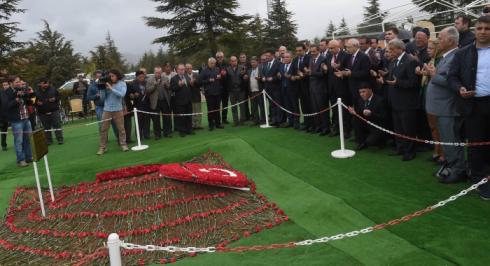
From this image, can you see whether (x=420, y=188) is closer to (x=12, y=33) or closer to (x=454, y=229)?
(x=454, y=229)

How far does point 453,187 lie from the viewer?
5926 mm

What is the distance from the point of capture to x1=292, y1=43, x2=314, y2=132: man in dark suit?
10078mm

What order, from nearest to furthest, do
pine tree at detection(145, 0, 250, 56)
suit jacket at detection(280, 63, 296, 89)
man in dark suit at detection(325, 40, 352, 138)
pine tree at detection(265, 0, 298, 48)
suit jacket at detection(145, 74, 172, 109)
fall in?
man in dark suit at detection(325, 40, 352, 138)
suit jacket at detection(280, 63, 296, 89)
suit jacket at detection(145, 74, 172, 109)
pine tree at detection(145, 0, 250, 56)
pine tree at detection(265, 0, 298, 48)

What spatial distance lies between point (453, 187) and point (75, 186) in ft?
20.7

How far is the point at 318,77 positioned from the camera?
31.2 feet

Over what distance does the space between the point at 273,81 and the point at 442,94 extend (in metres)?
5.35

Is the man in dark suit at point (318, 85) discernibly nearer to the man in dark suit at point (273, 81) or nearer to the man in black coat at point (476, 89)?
the man in dark suit at point (273, 81)

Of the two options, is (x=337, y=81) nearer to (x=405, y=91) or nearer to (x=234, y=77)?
(x=405, y=91)

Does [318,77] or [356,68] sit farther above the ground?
[356,68]

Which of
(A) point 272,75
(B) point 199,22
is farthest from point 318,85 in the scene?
(B) point 199,22

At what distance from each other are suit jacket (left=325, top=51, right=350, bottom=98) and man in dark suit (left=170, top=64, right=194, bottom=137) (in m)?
4.15

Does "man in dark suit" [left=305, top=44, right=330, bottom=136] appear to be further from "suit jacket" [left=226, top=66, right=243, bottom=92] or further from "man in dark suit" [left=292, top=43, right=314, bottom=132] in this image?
"suit jacket" [left=226, top=66, right=243, bottom=92]

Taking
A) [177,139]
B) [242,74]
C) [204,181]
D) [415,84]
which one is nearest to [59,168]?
[177,139]

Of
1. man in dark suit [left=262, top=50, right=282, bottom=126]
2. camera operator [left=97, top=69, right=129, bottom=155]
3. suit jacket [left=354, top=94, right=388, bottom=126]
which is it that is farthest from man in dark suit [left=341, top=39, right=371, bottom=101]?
camera operator [left=97, top=69, right=129, bottom=155]
